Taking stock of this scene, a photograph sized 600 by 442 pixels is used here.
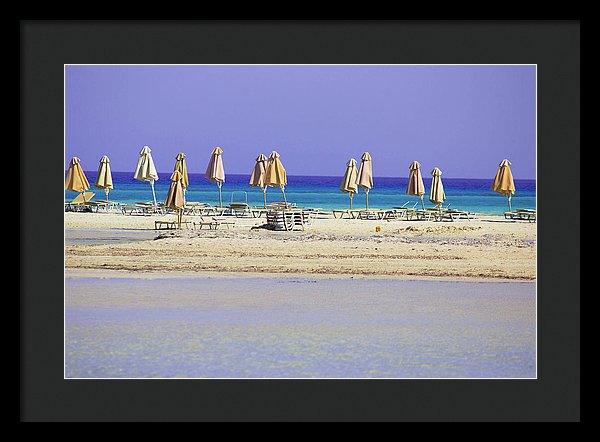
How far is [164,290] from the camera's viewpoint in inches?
302

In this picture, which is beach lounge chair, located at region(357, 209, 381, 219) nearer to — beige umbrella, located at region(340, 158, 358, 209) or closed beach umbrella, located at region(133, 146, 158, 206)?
beige umbrella, located at region(340, 158, 358, 209)

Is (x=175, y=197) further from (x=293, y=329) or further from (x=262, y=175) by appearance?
(x=293, y=329)

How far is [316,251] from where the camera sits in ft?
35.6

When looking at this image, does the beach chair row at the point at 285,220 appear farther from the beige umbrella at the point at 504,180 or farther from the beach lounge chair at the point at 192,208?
the beige umbrella at the point at 504,180

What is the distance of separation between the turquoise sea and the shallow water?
14.7 metres

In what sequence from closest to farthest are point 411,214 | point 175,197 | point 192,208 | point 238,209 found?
1. point 175,197
2. point 192,208
3. point 238,209
4. point 411,214

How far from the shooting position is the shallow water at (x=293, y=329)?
17.7ft

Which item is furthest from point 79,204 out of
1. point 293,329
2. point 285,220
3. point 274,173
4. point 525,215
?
point 293,329

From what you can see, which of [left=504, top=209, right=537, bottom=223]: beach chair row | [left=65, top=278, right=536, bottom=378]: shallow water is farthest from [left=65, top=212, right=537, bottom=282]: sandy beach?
[left=504, top=209, right=537, bottom=223]: beach chair row

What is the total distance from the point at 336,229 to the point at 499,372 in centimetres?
852
